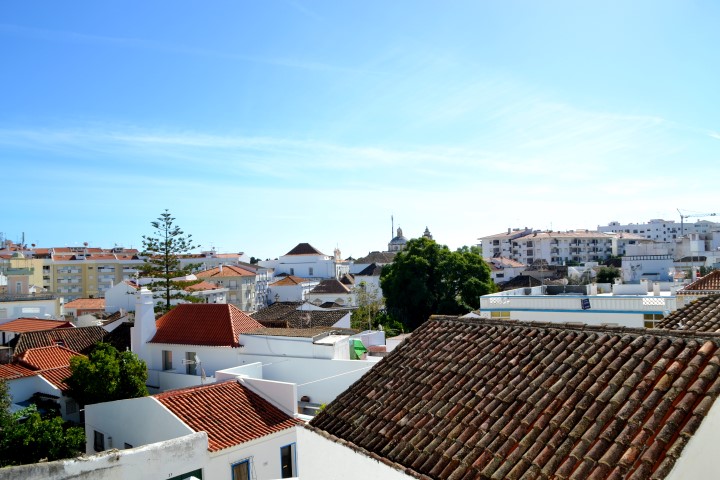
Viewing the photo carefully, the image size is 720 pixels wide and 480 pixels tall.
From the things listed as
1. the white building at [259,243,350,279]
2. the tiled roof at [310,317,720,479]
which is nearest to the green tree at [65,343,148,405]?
the tiled roof at [310,317,720,479]

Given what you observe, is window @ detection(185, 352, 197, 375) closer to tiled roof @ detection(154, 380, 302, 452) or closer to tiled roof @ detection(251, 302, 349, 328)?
tiled roof @ detection(154, 380, 302, 452)

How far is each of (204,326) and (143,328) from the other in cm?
275

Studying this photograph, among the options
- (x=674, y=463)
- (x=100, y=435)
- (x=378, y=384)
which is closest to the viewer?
(x=674, y=463)

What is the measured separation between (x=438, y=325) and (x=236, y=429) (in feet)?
24.0

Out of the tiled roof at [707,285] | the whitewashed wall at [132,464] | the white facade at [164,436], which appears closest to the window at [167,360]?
the white facade at [164,436]

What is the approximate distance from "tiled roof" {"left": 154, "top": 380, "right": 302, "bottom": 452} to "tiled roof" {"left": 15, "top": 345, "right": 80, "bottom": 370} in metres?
9.78

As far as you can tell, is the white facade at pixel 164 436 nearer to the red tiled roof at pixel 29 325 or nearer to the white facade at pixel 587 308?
the white facade at pixel 587 308

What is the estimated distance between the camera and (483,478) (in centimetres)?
458

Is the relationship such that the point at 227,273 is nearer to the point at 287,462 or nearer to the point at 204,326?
the point at 204,326

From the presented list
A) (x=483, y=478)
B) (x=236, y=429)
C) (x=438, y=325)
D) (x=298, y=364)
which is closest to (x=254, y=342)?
(x=298, y=364)

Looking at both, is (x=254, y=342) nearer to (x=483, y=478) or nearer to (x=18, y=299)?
(x=483, y=478)

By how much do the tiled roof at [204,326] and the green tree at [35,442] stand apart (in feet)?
19.4

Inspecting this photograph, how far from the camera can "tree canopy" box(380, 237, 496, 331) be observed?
39.1 m

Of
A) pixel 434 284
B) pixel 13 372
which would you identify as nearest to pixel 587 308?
pixel 13 372
